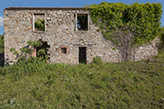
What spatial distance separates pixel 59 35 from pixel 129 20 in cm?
594

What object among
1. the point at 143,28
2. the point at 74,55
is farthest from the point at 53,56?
the point at 143,28

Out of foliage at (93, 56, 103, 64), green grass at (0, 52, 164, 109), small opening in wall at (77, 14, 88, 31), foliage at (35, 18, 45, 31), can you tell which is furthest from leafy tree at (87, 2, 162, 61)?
foliage at (35, 18, 45, 31)

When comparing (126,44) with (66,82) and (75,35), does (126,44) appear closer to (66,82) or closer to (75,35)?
(75,35)

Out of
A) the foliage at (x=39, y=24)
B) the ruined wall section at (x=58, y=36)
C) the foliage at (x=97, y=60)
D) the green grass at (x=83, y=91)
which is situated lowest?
the green grass at (x=83, y=91)

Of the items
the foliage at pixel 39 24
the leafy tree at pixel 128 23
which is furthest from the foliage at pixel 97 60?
the foliage at pixel 39 24

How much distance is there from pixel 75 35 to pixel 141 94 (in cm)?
600

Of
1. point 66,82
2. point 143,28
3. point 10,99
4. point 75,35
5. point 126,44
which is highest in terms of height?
point 143,28

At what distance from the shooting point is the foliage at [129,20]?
787cm

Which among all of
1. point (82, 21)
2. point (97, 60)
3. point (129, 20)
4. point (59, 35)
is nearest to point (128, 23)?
point (129, 20)

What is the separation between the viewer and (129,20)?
8.03 m

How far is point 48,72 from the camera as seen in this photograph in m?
5.71

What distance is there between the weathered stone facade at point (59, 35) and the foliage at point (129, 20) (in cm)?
67

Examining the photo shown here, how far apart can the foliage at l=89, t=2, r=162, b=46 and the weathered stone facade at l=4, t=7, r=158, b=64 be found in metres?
0.67

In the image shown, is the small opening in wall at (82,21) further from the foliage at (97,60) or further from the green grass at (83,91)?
the green grass at (83,91)
